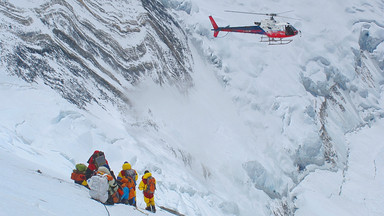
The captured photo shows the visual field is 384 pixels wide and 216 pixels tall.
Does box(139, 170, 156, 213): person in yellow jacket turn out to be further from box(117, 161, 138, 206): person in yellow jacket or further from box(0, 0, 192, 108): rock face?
box(0, 0, 192, 108): rock face

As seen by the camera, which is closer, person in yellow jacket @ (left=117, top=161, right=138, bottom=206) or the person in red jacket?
the person in red jacket

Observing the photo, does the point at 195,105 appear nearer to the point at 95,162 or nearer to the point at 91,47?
the point at 91,47

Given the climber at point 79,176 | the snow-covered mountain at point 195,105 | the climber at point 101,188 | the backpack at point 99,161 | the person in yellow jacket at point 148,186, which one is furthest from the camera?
the snow-covered mountain at point 195,105

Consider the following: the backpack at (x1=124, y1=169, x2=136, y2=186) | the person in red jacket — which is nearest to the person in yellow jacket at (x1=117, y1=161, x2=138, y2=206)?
the backpack at (x1=124, y1=169, x2=136, y2=186)

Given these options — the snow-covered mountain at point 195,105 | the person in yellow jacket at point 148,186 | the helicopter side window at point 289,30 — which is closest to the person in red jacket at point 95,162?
the snow-covered mountain at point 195,105

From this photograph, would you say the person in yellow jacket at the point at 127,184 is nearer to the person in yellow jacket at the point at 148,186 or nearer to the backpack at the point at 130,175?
the backpack at the point at 130,175
